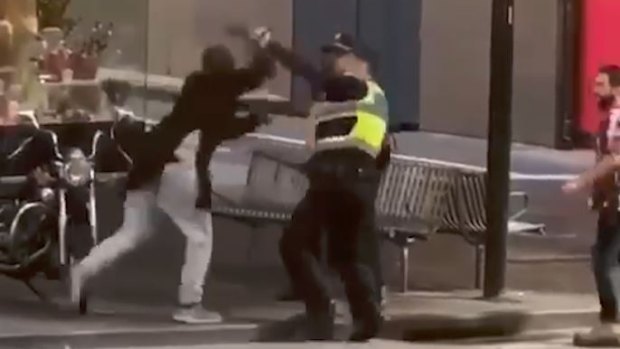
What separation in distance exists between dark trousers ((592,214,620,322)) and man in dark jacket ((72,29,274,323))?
246cm

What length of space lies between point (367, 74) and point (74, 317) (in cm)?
254

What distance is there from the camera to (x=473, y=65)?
1096cm

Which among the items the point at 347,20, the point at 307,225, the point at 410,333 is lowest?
the point at 410,333

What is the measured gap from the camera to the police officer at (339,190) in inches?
380

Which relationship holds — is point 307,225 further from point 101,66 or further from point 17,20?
point 17,20

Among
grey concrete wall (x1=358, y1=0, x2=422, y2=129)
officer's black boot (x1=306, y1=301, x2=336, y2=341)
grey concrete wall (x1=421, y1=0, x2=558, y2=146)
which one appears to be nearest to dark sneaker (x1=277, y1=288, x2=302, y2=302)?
officer's black boot (x1=306, y1=301, x2=336, y2=341)

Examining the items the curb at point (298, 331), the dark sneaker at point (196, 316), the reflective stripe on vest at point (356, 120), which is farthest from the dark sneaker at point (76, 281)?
the reflective stripe on vest at point (356, 120)

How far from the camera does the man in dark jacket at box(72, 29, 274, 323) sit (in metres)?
9.69

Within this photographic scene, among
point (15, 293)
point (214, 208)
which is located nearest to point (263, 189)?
point (214, 208)

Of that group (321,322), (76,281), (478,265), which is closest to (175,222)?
(76,281)

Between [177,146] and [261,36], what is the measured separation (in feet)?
3.04

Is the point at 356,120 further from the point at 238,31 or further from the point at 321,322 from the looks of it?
the point at 321,322

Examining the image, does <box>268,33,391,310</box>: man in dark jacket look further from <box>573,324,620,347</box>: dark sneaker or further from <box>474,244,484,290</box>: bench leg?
<box>573,324,620,347</box>: dark sneaker

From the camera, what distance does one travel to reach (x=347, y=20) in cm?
1009
